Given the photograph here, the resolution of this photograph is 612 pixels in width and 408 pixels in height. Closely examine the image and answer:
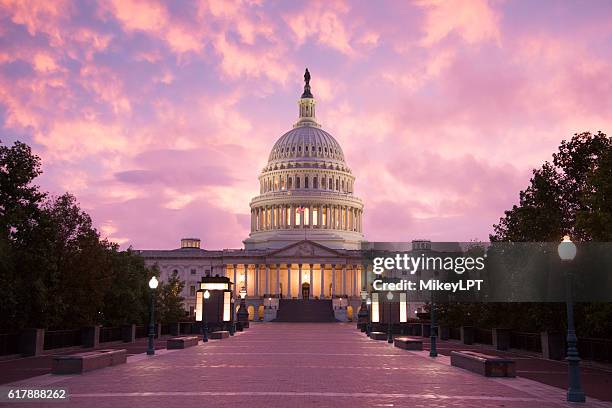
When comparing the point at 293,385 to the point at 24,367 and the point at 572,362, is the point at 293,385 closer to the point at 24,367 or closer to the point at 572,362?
the point at 572,362

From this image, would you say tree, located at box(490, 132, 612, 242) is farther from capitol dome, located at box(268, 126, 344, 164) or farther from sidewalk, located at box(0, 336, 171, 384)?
capitol dome, located at box(268, 126, 344, 164)

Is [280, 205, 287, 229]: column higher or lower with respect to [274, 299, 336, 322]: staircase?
higher

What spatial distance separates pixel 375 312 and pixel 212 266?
100310 millimetres

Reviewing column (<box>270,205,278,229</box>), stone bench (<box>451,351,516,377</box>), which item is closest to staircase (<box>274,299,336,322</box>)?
column (<box>270,205,278,229</box>)

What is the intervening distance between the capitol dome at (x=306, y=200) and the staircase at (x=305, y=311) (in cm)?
3955

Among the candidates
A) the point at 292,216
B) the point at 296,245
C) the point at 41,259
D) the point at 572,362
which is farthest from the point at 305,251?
the point at 572,362

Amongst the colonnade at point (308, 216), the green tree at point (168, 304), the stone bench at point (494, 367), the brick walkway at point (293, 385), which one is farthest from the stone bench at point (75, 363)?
the colonnade at point (308, 216)

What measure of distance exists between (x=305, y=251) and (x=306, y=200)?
23323 mm

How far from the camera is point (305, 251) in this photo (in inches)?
6521

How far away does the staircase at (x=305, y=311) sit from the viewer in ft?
427

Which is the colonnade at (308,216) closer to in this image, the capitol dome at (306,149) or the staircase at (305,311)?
the capitol dome at (306,149)

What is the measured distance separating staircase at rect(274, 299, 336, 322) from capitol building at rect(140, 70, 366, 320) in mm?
3869

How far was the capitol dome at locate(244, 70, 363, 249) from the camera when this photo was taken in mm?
184625

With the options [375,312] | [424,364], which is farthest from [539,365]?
[375,312]
